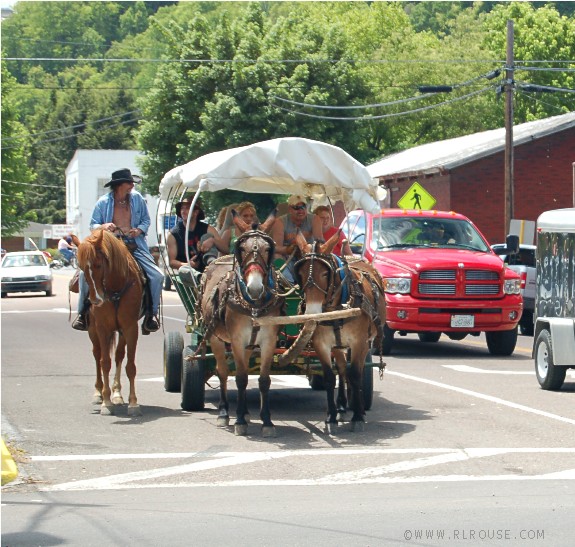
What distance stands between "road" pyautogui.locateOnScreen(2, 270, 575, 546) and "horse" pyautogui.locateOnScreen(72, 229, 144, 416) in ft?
1.77

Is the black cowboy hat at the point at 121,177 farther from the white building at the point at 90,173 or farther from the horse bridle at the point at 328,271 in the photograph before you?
the white building at the point at 90,173

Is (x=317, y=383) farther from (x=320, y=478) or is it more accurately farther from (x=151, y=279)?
(x=320, y=478)

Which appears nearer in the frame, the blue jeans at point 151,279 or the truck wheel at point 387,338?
the blue jeans at point 151,279

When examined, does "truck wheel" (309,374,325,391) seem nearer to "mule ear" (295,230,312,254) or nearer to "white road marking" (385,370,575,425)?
"white road marking" (385,370,575,425)

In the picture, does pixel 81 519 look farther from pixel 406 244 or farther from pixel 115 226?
pixel 406 244

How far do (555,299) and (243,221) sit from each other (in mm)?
5222

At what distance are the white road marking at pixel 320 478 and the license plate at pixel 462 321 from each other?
9.21 meters

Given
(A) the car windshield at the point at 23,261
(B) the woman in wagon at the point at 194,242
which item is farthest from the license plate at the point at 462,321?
(A) the car windshield at the point at 23,261

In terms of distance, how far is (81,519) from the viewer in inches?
327

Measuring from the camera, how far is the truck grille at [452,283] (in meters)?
20.4

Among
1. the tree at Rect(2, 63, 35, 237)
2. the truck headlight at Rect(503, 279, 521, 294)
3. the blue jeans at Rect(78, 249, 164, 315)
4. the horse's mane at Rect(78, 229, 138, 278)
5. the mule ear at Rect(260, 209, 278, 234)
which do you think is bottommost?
the truck headlight at Rect(503, 279, 521, 294)

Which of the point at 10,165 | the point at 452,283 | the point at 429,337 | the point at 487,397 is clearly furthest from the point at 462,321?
the point at 10,165

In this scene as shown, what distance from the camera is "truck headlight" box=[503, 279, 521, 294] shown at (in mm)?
20672

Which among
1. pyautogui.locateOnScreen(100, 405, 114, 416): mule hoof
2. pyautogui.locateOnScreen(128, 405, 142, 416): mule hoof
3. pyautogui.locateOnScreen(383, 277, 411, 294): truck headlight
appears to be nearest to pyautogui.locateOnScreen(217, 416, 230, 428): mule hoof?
pyautogui.locateOnScreen(128, 405, 142, 416): mule hoof
